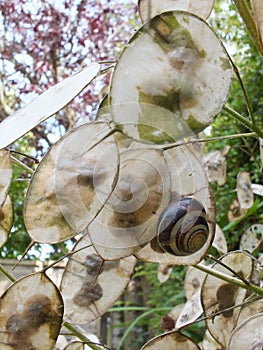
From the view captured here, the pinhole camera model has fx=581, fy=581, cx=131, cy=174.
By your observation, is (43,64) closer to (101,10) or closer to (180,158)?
(101,10)

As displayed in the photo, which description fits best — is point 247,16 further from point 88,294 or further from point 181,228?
point 88,294

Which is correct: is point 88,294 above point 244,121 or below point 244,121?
below

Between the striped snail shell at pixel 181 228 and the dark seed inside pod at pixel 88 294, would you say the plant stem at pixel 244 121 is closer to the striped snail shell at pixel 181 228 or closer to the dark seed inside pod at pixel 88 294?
the striped snail shell at pixel 181 228

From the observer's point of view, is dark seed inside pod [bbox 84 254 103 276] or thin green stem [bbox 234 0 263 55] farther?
dark seed inside pod [bbox 84 254 103 276]

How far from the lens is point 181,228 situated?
1.34 ft

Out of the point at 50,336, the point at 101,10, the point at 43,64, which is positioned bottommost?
the point at 50,336

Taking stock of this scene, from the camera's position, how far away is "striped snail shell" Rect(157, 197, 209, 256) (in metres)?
0.41

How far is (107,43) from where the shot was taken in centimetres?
349

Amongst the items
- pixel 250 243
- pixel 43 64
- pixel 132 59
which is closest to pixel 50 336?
pixel 132 59

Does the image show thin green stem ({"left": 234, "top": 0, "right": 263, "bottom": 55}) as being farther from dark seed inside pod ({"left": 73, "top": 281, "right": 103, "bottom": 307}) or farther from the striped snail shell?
dark seed inside pod ({"left": 73, "top": 281, "right": 103, "bottom": 307})

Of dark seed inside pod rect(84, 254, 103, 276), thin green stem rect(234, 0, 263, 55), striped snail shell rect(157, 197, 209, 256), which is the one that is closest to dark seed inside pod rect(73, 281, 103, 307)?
dark seed inside pod rect(84, 254, 103, 276)

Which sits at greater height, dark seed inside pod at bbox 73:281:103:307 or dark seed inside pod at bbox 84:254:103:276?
dark seed inside pod at bbox 84:254:103:276

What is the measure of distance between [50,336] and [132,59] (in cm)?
24

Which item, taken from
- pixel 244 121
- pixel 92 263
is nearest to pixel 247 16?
pixel 244 121
